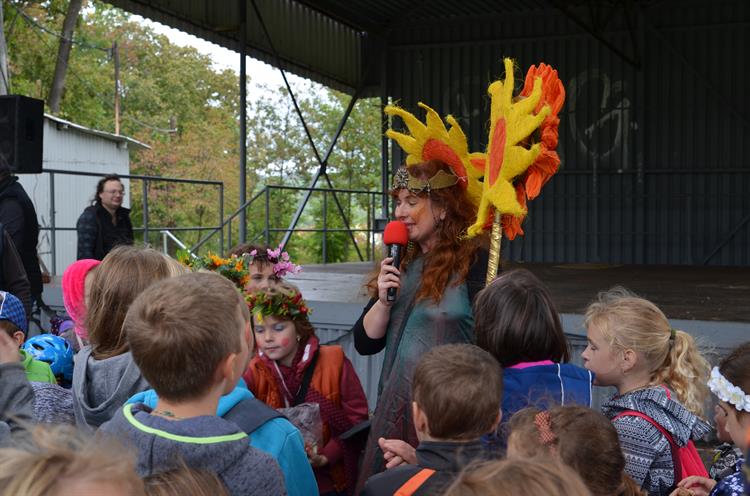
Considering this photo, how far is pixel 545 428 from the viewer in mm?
1881

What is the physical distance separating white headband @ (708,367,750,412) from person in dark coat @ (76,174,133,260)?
19.3 ft

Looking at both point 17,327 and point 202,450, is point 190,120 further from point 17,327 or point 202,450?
point 202,450

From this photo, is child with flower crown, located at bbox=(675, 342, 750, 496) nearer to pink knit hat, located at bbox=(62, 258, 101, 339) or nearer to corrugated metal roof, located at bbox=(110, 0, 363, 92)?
pink knit hat, located at bbox=(62, 258, 101, 339)

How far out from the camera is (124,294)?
93.0 inches

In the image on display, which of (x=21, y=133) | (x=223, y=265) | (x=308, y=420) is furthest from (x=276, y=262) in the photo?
(x=21, y=133)

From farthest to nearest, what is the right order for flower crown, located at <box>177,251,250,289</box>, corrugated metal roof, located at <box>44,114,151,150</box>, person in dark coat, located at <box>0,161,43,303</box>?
1. corrugated metal roof, located at <box>44,114,151,150</box>
2. person in dark coat, located at <box>0,161,43,303</box>
3. flower crown, located at <box>177,251,250,289</box>

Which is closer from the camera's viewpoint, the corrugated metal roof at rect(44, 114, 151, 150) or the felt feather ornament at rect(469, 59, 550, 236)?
the felt feather ornament at rect(469, 59, 550, 236)

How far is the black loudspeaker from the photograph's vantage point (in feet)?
25.0

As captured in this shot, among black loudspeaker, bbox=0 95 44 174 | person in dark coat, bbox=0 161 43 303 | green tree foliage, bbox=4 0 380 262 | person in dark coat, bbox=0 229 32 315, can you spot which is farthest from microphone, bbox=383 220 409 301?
green tree foliage, bbox=4 0 380 262

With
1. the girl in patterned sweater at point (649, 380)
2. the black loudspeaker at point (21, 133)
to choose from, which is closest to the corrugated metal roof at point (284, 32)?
the black loudspeaker at point (21, 133)

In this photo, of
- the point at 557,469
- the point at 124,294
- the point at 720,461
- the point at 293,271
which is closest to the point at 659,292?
the point at 293,271

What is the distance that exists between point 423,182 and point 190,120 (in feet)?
118

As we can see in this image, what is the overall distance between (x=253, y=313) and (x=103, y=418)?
95cm

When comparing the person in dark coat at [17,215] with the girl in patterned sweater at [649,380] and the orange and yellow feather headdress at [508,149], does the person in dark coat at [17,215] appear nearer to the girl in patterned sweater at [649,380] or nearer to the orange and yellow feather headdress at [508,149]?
the orange and yellow feather headdress at [508,149]
